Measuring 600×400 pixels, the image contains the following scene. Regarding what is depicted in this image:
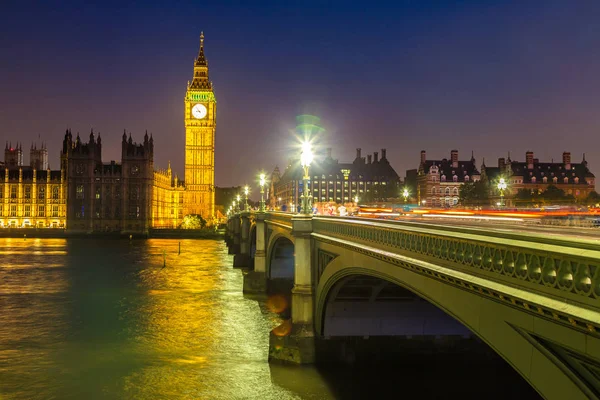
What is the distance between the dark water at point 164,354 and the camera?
2116cm

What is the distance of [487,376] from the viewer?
859 inches

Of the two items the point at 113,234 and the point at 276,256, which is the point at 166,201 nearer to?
the point at 113,234

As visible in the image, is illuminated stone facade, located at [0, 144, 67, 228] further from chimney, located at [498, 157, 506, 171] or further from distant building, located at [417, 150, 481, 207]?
chimney, located at [498, 157, 506, 171]

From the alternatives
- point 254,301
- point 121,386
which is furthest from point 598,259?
point 254,301

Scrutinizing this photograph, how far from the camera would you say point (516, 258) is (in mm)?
8250

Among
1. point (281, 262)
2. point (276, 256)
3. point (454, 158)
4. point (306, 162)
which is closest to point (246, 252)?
point (276, 256)

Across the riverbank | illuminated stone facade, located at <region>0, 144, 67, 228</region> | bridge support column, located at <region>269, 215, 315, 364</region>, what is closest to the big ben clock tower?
the riverbank

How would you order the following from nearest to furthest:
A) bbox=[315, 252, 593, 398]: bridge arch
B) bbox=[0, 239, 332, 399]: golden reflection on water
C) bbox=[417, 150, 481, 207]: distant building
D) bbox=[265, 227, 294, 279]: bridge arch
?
bbox=[315, 252, 593, 398]: bridge arch < bbox=[0, 239, 332, 399]: golden reflection on water < bbox=[265, 227, 294, 279]: bridge arch < bbox=[417, 150, 481, 207]: distant building

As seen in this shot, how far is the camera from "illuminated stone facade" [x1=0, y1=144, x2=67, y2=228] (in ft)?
485

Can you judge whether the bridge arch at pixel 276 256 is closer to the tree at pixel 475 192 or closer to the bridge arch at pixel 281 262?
the bridge arch at pixel 281 262

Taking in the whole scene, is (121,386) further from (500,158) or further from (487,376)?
(500,158)

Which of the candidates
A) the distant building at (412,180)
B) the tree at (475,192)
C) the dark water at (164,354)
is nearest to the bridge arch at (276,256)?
the dark water at (164,354)

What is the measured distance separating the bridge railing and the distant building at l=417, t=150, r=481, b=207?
118 metres

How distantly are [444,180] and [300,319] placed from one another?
111m
